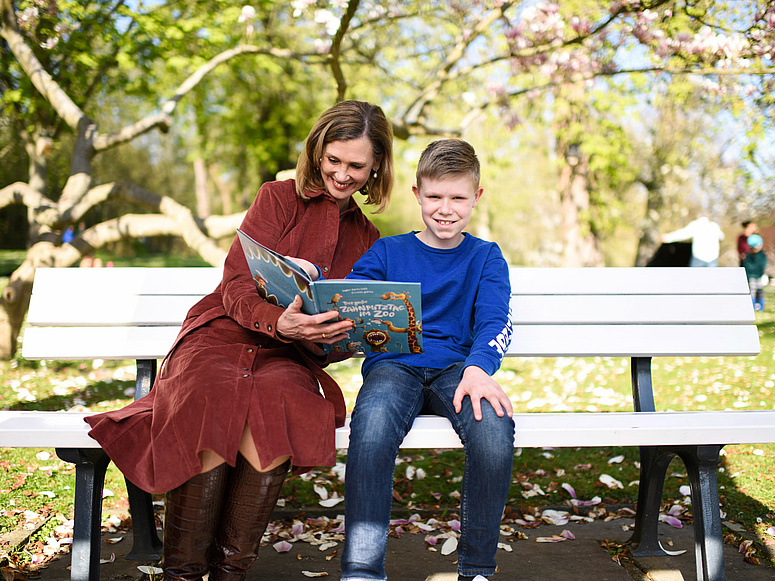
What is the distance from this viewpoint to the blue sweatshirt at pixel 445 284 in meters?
2.52

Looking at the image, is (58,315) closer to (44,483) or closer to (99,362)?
(44,483)

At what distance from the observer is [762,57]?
234 inches

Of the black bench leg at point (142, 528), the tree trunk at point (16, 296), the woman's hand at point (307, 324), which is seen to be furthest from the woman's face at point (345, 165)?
the tree trunk at point (16, 296)

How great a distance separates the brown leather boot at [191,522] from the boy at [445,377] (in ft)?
1.30

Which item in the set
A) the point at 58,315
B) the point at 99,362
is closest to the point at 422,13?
the point at 99,362

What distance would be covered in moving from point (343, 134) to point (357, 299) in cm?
82

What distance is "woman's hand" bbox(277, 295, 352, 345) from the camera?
2166mm

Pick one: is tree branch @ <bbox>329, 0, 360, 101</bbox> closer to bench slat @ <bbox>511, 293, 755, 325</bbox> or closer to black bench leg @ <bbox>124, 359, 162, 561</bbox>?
bench slat @ <bbox>511, 293, 755, 325</bbox>

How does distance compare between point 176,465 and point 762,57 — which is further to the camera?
point 762,57

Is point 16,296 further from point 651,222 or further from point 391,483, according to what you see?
point 651,222

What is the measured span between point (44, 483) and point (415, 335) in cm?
223

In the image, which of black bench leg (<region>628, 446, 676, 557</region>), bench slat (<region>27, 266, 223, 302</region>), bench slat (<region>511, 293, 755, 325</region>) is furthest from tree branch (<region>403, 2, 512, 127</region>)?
black bench leg (<region>628, 446, 676, 557</region>)

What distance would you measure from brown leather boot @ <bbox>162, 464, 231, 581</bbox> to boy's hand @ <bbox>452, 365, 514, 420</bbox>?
2.49 feet

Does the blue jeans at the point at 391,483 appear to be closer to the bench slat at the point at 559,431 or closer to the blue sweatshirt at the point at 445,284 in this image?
the bench slat at the point at 559,431
